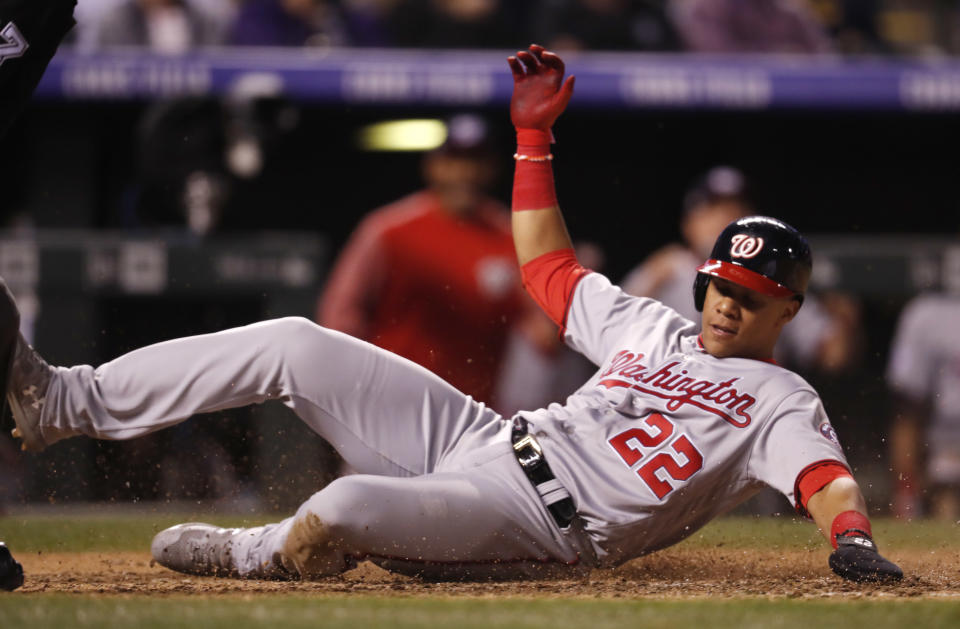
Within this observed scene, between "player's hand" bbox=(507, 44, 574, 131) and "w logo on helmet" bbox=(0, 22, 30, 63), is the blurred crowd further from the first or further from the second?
"w logo on helmet" bbox=(0, 22, 30, 63)

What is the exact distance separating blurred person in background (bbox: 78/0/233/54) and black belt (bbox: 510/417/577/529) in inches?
176

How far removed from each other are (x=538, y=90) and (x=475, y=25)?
379cm

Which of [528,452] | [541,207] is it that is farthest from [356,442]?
[541,207]

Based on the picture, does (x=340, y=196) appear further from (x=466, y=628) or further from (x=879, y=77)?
(x=466, y=628)

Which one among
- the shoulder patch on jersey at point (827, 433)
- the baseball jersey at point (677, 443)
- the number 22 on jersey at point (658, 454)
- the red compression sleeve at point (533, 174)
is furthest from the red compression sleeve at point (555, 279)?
the shoulder patch on jersey at point (827, 433)

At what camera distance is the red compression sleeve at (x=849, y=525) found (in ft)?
9.39

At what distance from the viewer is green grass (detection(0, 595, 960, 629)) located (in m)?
2.47

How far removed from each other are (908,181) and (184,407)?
18.4ft

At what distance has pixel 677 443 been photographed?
122 inches

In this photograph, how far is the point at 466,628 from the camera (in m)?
2.40

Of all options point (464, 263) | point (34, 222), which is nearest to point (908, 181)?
point (464, 263)

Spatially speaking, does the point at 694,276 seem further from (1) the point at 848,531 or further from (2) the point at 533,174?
(1) the point at 848,531

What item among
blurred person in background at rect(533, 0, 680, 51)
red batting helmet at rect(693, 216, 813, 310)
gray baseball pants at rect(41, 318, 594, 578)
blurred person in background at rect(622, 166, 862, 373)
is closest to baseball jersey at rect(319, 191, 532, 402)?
blurred person in background at rect(622, 166, 862, 373)

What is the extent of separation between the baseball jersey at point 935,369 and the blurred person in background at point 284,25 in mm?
3545
